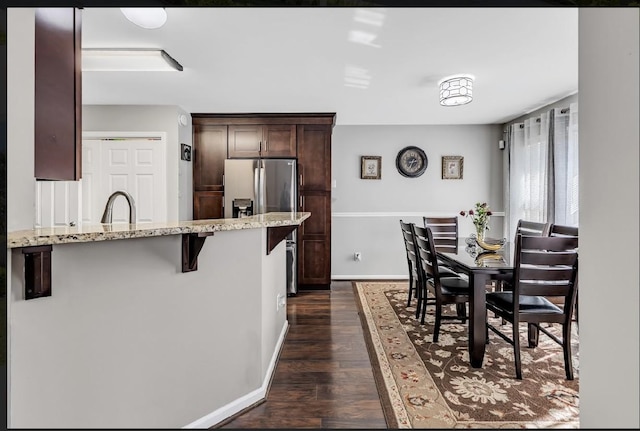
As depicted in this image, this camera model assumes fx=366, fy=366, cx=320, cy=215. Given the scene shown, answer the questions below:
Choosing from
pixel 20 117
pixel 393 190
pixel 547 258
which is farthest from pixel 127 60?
pixel 393 190

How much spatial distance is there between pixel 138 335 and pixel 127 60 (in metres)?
2.26

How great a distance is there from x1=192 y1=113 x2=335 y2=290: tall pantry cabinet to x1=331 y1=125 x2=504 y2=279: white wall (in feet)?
2.46

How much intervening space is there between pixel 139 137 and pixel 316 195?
2.28 m

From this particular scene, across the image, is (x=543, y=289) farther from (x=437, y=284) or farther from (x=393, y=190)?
(x=393, y=190)

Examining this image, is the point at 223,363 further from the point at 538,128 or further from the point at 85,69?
the point at 538,128

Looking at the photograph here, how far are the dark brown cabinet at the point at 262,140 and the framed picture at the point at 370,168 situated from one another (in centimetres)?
122

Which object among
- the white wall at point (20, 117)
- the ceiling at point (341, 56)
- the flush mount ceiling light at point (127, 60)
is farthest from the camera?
the flush mount ceiling light at point (127, 60)

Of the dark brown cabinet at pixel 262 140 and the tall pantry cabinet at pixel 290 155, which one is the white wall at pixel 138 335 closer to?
the tall pantry cabinet at pixel 290 155

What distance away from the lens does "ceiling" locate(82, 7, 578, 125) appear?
88.9 inches

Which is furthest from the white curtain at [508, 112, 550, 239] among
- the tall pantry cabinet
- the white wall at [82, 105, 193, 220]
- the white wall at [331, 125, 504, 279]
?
the white wall at [82, 105, 193, 220]

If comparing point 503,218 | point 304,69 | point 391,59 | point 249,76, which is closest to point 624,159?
point 391,59

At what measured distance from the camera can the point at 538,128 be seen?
4453 millimetres

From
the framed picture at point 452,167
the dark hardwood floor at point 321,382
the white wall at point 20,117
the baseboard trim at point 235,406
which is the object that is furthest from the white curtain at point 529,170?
the white wall at point 20,117

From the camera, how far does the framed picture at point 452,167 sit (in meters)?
5.49
